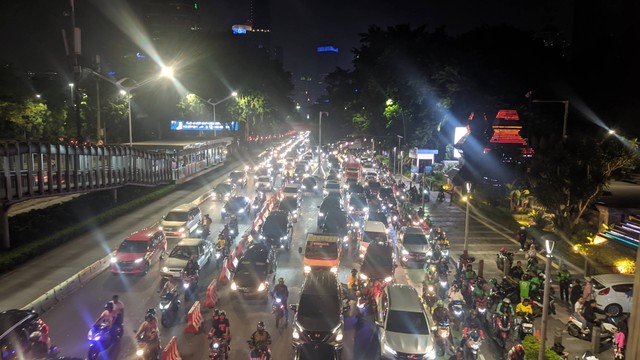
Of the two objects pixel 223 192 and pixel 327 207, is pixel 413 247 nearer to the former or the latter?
pixel 327 207

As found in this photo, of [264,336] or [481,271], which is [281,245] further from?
[264,336]

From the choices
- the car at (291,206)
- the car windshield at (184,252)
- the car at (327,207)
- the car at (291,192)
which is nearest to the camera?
the car windshield at (184,252)

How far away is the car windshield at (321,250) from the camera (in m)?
19.6

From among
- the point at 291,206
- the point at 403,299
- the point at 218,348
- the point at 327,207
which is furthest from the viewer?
the point at 291,206

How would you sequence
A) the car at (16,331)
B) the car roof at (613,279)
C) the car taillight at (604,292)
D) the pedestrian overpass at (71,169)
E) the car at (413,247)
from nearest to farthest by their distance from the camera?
the car at (16,331) < the car taillight at (604,292) < the car roof at (613,279) < the car at (413,247) < the pedestrian overpass at (71,169)

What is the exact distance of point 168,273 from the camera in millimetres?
18484

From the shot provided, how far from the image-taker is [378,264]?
19.0m

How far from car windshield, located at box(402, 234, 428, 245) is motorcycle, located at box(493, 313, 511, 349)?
847 cm

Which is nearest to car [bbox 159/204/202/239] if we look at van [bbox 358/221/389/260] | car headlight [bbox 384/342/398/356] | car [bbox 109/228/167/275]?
car [bbox 109/228/167/275]

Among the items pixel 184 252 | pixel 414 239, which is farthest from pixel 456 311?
pixel 184 252

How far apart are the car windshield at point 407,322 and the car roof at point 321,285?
6.17 feet

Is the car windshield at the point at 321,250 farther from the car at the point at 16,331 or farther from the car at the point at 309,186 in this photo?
the car at the point at 309,186

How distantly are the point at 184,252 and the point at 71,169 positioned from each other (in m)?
11.6

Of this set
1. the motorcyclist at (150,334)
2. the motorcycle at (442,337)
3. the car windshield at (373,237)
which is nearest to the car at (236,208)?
the car windshield at (373,237)
